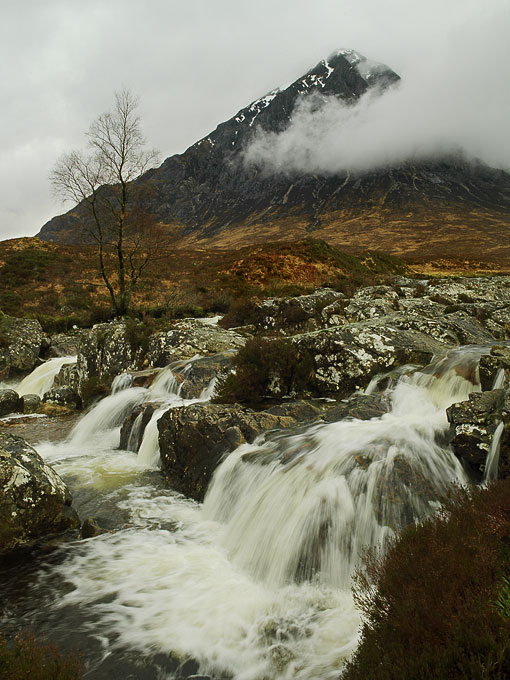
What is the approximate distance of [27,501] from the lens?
17.2 feet

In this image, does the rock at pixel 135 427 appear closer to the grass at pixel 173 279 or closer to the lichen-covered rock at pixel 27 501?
the lichen-covered rock at pixel 27 501

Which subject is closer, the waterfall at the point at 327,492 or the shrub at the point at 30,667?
the shrub at the point at 30,667

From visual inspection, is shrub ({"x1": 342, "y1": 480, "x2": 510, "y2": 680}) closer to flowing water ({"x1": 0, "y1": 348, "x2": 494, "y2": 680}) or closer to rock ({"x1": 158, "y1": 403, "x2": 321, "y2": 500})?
flowing water ({"x1": 0, "y1": 348, "x2": 494, "y2": 680})

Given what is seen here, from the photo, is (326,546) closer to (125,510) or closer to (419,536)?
(419,536)

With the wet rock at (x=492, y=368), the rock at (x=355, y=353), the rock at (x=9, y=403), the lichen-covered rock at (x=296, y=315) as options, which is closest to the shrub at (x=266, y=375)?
the rock at (x=355, y=353)

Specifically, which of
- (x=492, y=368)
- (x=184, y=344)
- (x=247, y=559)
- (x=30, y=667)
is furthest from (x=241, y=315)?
(x=30, y=667)

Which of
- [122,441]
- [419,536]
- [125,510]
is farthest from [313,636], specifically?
[122,441]

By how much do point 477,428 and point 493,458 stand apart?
1.39ft

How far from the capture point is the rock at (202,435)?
22.4 ft

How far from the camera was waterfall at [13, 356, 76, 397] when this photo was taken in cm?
1495

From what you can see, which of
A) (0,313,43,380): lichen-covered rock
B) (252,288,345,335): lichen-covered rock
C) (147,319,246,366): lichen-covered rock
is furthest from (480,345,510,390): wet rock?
(0,313,43,380): lichen-covered rock

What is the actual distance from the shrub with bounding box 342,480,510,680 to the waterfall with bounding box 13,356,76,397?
15.1 m

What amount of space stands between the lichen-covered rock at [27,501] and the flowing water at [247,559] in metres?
0.45

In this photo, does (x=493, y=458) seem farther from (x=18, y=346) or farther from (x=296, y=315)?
(x=18, y=346)
